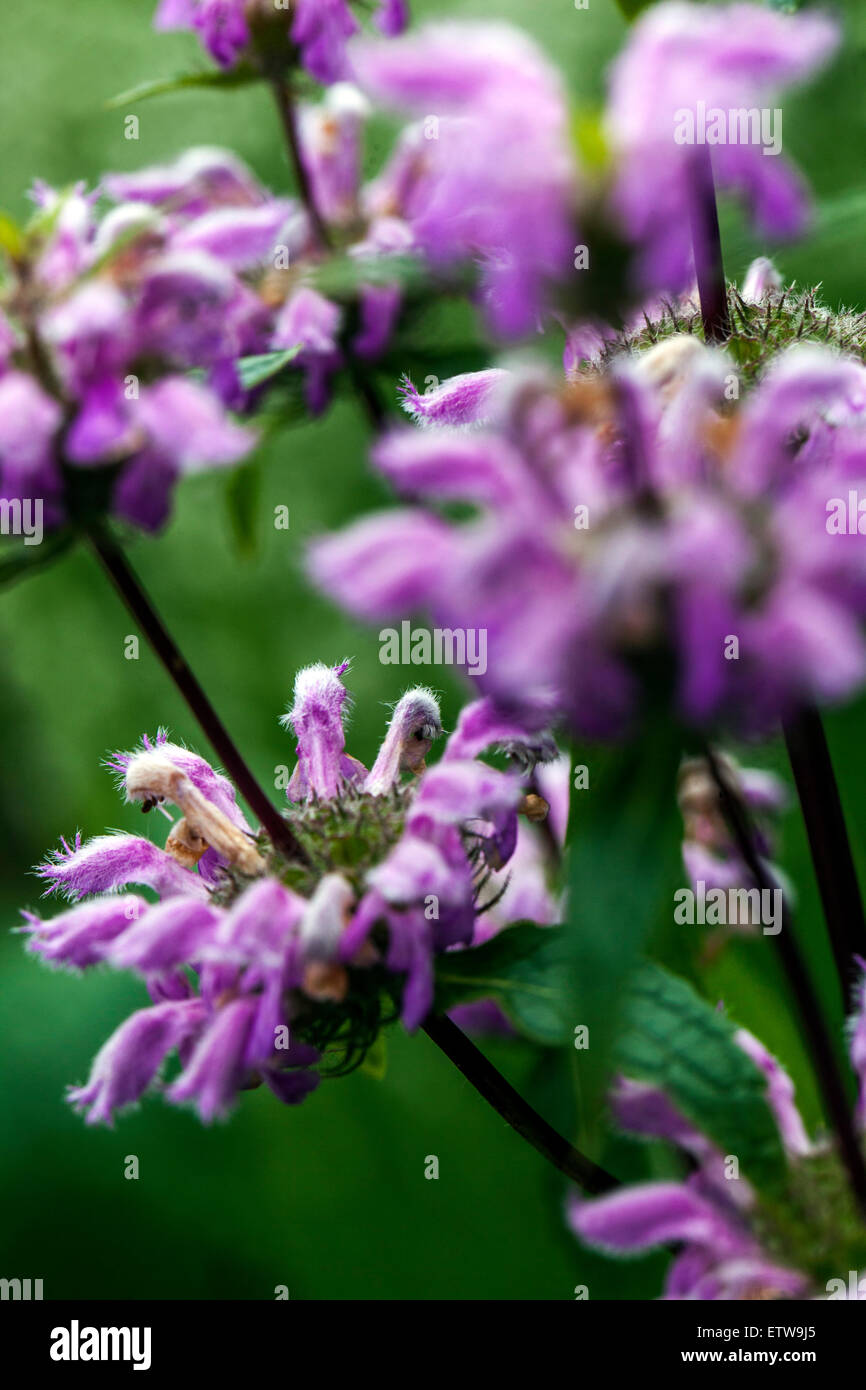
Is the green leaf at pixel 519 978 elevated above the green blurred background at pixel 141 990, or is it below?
below

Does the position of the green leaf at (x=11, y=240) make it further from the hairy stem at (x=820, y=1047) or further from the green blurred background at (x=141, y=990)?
the green blurred background at (x=141, y=990)

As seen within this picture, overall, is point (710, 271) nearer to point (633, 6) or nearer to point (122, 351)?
point (633, 6)

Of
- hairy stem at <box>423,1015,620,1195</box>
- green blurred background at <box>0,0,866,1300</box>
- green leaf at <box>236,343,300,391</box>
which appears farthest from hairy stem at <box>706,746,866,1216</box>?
green blurred background at <box>0,0,866,1300</box>

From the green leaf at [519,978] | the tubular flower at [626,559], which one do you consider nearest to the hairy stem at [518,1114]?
the green leaf at [519,978]

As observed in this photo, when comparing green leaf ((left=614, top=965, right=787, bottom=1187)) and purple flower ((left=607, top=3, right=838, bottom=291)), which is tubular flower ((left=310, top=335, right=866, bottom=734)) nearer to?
purple flower ((left=607, top=3, right=838, bottom=291))
